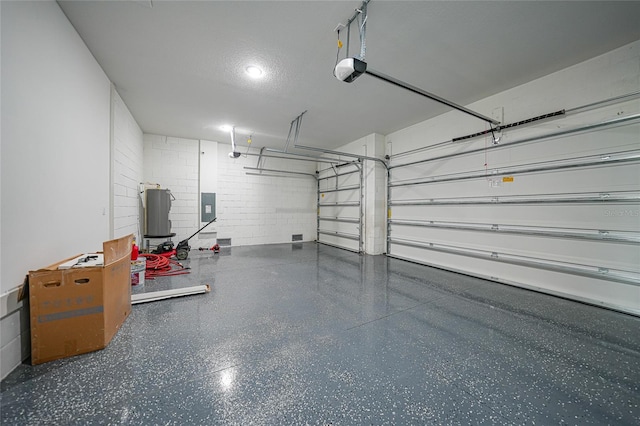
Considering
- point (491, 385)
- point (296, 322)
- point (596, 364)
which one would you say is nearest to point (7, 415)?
point (296, 322)

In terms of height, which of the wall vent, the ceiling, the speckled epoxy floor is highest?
the ceiling

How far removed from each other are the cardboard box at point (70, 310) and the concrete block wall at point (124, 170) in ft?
6.57

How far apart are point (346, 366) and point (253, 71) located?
3603 mm

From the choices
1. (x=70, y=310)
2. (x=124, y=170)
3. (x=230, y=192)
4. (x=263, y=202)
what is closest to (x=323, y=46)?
(x=70, y=310)

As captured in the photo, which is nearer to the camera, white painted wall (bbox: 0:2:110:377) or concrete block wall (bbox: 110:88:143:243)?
white painted wall (bbox: 0:2:110:377)

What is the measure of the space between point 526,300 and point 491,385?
2092 mm

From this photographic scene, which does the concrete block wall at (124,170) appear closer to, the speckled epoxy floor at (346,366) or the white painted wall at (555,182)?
the speckled epoxy floor at (346,366)

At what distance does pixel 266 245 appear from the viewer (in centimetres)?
714

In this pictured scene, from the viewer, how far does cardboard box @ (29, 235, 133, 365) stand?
1.60 metres

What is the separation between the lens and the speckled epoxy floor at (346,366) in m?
1.25

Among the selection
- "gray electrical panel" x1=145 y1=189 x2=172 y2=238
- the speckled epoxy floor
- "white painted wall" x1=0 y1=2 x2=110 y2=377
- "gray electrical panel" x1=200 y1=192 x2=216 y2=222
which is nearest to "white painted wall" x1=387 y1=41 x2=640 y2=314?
the speckled epoxy floor

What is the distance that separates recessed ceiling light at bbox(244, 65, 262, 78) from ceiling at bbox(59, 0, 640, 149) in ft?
0.29

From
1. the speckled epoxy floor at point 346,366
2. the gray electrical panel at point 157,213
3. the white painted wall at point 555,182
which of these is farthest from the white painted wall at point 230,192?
the white painted wall at point 555,182

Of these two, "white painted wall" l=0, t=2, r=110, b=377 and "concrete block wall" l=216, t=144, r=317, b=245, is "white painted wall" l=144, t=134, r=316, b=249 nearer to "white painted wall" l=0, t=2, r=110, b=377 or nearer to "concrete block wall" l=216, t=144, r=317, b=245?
"concrete block wall" l=216, t=144, r=317, b=245
